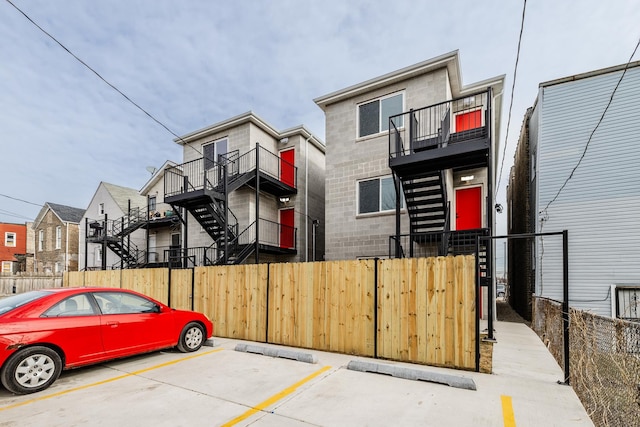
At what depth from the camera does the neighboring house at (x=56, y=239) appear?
2567 centimetres

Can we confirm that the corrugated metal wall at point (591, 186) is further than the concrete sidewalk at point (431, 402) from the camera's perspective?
Yes

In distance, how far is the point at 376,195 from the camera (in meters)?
11.7

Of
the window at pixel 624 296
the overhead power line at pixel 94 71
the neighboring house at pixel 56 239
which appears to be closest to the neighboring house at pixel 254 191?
the overhead power line at pixel 94 71

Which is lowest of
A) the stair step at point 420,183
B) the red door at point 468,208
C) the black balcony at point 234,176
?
the red door at point 468,208

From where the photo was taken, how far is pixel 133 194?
79.9 ft

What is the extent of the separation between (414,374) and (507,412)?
4.25ft

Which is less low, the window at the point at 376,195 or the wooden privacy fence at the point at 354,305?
the window at the point at 376,195

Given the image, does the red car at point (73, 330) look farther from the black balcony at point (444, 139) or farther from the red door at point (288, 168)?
the red door at point (288, 168)

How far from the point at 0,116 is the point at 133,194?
12.7 meters

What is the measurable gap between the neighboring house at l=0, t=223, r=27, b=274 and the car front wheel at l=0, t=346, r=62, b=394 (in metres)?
34.7

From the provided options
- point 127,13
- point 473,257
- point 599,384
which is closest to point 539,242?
point 473,257

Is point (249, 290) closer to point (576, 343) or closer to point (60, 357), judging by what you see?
point (60, 357)

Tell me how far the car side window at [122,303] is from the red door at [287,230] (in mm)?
8646

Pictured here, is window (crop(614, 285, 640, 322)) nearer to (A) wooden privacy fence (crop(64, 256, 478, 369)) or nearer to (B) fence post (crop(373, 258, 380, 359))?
(A) wooden privacy fence (crop(64, 256, 478, 369))
